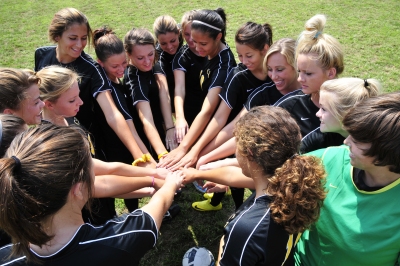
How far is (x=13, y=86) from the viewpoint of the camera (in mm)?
2605

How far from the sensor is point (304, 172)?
181cm

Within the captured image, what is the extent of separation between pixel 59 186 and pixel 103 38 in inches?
96.3

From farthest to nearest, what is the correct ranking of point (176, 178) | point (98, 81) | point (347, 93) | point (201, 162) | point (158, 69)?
point (158, 69), point (98, 81), point (201, 162), point (176, 178), point (347, 93)

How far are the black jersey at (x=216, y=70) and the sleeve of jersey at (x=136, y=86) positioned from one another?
721mm

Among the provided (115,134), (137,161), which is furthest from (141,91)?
(137,161)

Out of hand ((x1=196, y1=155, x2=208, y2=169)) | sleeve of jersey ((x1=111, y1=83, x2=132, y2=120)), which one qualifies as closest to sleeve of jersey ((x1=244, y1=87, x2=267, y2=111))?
hand ((x1=196, y1=155, x2=208, y2=169))

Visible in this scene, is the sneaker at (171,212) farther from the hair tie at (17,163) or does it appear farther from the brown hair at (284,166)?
the hair tie at (17,163)

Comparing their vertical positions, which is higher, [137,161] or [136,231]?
[136,231]

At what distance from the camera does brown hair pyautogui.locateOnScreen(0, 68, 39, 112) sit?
2.54 meters

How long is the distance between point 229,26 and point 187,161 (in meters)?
9.01

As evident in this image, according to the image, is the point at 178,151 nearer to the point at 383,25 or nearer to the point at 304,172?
the point at 304,172

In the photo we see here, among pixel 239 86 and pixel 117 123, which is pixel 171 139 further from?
pixel 239 86

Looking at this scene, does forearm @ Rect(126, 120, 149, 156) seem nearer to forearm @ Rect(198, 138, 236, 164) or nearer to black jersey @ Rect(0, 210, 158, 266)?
forearm @ Rect(198, 138, 236, 164)

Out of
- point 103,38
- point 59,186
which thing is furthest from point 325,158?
point 103,38
